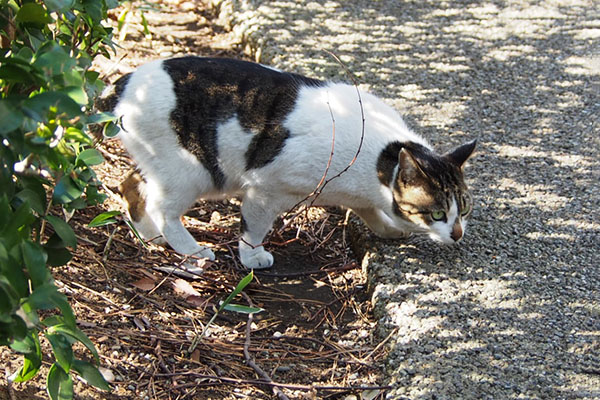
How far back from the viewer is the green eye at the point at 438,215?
356cm

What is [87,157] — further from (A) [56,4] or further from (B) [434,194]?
(B) [434,194]

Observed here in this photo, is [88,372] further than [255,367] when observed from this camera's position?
No

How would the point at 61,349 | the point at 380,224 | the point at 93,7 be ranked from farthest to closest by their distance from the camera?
the point at 380,224 → the point at 93,7 → the point at 61,349

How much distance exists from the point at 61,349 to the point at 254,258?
6.26 ft

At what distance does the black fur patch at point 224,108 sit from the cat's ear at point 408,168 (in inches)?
22.3

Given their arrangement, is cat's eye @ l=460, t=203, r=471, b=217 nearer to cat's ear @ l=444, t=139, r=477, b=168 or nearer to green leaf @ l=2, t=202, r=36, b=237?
cat's ear @ l=444, t=139, r=477, b=168

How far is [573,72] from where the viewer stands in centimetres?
508

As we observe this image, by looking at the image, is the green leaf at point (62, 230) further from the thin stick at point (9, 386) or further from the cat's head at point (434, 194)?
the cat's head at point (434, 194)

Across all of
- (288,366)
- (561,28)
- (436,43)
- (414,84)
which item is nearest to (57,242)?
(288,366)

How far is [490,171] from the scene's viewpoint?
4242mm

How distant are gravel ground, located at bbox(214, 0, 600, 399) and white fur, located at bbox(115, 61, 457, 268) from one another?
381 millimetres

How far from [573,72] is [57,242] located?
401 cm

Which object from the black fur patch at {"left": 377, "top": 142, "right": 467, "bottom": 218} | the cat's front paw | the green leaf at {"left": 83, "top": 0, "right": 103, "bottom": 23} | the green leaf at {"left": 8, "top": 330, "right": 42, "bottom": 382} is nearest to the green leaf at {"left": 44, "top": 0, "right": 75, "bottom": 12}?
the green leaf at {"left": 83, "top": 0, "right": 103, "bottom": 23}

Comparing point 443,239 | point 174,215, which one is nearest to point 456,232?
point 443,239
